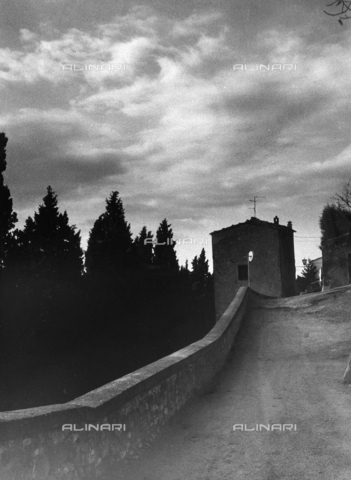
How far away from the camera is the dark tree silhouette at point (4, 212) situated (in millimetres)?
19594

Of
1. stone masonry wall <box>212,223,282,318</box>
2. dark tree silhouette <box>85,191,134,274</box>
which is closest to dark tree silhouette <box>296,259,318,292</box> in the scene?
stone masonry wall <box>212,223,282,318</box>

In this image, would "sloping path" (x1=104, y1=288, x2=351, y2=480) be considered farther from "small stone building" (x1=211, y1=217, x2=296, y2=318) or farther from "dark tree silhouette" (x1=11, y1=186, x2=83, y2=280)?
"small stone building" (x1=211, y1=217, x2=296, y2=318)

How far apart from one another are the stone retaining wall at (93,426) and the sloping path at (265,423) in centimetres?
23

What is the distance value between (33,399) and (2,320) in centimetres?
362

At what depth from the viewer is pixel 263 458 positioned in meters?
5.08

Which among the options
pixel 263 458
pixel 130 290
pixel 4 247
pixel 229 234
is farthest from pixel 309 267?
pixel 263 458

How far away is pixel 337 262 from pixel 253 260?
567 cm

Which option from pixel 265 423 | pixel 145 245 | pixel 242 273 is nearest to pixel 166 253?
pixel 145 245

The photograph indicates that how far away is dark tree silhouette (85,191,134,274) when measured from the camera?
30062 millimetres

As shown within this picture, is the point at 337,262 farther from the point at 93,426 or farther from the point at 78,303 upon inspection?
the point at 93,426

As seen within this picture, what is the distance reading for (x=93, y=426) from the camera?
13.8 ft

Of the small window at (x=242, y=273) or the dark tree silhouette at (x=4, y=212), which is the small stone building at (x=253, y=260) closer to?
the small window at (x=242, y=273)

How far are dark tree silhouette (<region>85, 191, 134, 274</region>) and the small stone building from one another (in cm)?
638

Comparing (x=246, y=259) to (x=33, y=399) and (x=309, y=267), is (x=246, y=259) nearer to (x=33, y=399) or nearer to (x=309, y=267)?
(x=33, y=399)
